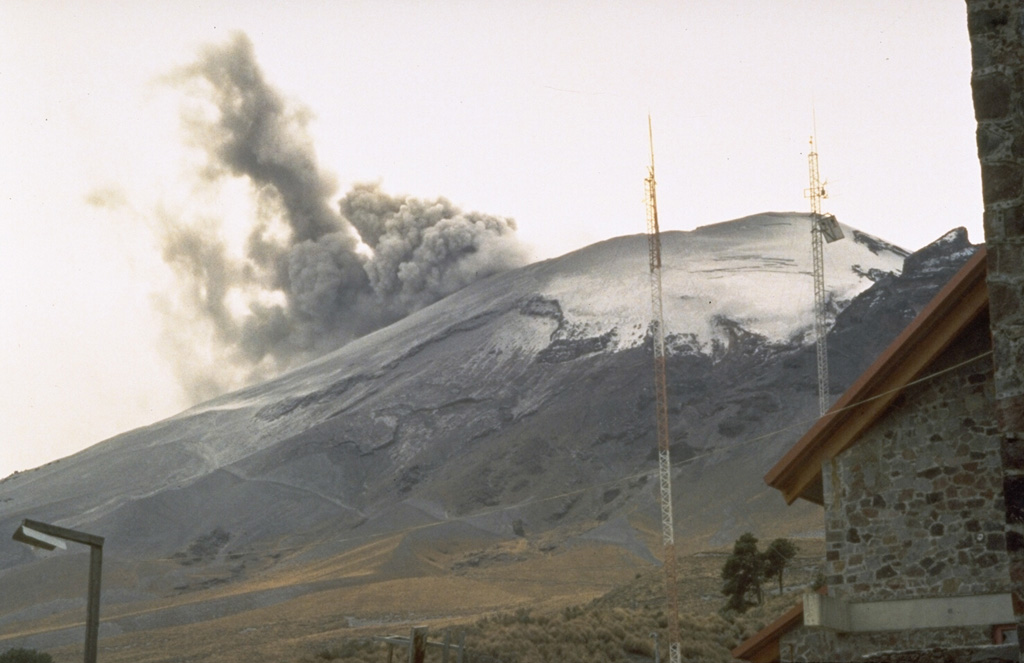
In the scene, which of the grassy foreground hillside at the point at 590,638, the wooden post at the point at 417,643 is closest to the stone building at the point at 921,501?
the wooden post at the point at 417,643

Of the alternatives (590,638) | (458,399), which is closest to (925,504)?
(590,638)

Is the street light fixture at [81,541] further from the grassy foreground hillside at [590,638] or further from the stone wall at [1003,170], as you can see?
the grassy foreground hillside at [590,638]

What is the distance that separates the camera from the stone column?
6758 mm

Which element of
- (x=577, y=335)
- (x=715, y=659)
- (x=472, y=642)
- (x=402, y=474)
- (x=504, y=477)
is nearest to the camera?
(x=715, y=659)

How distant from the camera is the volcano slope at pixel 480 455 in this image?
101 metres

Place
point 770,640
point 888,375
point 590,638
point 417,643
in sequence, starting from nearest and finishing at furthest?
point 888,375, point 770,640, point 417,643, point 590,638

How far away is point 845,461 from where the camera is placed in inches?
516

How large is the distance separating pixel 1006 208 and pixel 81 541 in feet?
29.3

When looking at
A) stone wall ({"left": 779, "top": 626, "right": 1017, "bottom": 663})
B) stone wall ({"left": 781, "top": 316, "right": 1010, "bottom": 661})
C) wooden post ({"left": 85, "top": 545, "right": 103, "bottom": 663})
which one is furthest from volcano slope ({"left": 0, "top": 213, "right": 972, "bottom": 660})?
stone wall ({"left": 781, "top": 316, "right": 1010, "bottom": 661})

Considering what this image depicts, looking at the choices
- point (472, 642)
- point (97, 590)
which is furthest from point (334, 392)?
point (97, 590)

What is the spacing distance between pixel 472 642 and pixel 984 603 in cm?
3189

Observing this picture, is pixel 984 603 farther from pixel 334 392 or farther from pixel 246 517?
pixel 334 392

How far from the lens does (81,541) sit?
12969mm

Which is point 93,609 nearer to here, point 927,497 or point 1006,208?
point 927,497
